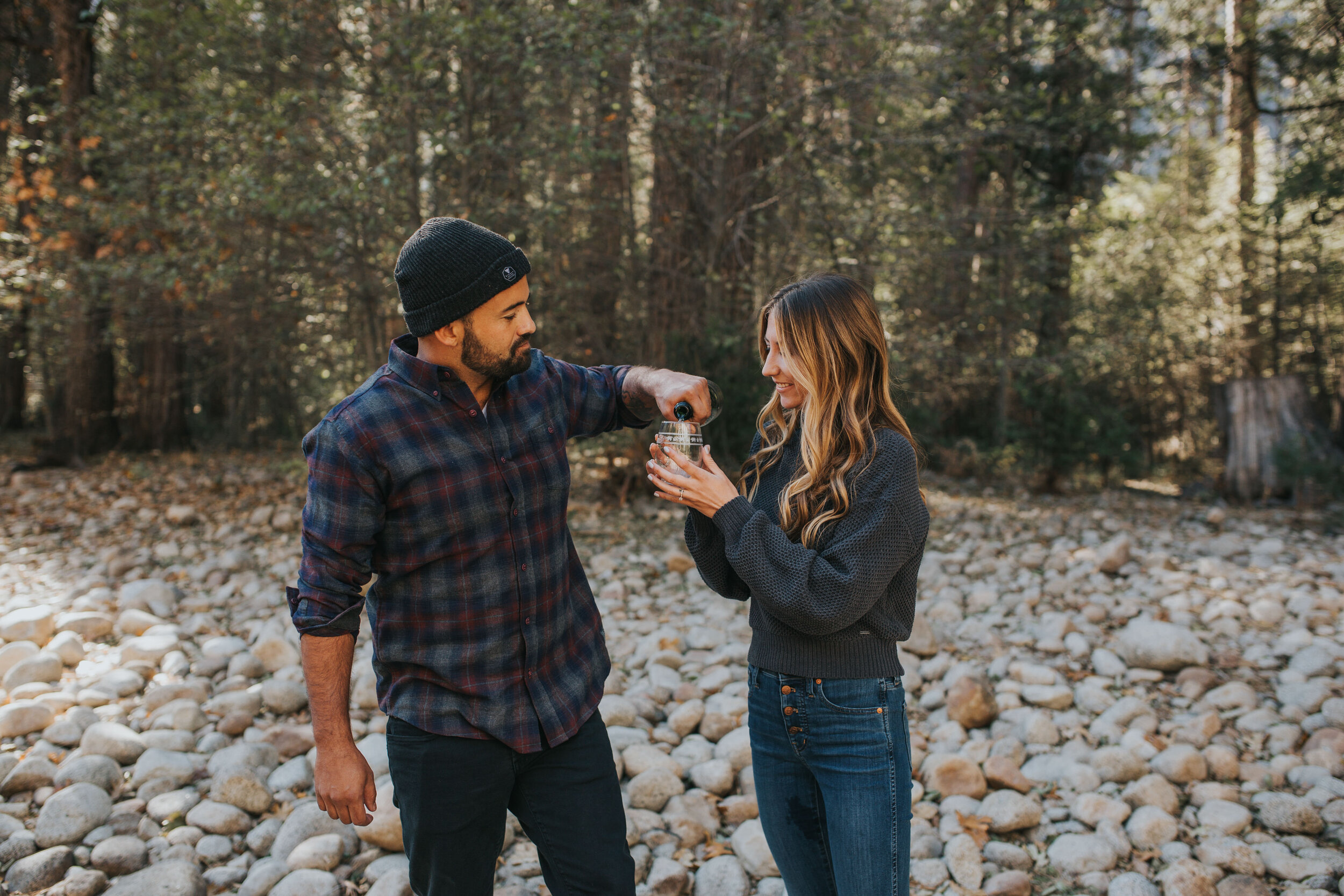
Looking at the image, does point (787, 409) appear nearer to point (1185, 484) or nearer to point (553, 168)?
point (553, 168)

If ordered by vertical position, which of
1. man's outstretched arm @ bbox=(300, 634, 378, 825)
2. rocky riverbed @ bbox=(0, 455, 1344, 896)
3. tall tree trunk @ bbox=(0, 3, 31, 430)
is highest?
tall tree trunk @ bbox=(0, 3, 31, 430)

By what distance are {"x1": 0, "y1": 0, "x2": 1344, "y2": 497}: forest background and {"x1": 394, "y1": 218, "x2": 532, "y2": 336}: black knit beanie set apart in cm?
438

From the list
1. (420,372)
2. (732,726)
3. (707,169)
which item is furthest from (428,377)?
(707,169)

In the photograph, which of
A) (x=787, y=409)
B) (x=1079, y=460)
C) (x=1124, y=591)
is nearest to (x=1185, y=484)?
(x=1079, y=460)

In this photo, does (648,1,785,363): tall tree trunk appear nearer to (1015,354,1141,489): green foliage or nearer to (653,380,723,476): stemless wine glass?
(1015,354,1141,489): green foliage

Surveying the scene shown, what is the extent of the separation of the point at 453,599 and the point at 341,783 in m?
0.45

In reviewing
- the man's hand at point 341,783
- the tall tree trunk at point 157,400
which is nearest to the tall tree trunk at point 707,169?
the man's hand at point 341,783

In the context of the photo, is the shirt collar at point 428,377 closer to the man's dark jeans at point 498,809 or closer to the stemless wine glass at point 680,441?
the stemless wine glass at point 680,441

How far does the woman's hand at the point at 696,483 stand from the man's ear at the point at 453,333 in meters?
0.50

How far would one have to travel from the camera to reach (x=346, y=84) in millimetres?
6516

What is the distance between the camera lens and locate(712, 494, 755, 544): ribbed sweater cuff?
1.88 meters

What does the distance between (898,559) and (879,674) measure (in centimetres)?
Answer: 28

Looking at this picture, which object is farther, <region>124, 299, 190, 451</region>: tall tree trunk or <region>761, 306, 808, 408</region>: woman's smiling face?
<region>124, 299, 190, 451</region>: tall tree trunk

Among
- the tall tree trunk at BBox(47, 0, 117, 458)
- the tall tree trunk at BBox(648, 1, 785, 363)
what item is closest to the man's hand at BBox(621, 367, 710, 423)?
the tall tree trunk at BBox(648, 1, 785, 363)
